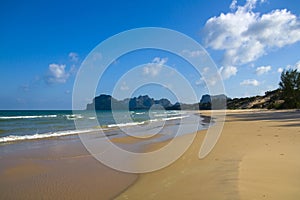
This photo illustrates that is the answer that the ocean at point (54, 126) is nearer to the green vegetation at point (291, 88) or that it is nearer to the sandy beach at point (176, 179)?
the sandy beach at point (176, 179)

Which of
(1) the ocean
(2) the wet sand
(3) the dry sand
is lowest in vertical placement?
(2) the wet sand

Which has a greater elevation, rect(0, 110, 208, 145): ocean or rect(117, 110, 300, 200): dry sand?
rect(0, 110, 208, 145): ocean

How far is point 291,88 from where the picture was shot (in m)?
54.0

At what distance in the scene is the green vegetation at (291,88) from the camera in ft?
174

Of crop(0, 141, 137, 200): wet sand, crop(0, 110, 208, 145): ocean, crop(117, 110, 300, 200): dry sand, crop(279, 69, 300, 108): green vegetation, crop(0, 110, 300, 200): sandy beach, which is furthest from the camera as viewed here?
crop(279, 69, 300, 108): green vegetation

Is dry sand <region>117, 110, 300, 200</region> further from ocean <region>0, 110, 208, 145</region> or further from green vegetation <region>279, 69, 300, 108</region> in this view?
green vegetation <region>279, 69, 300, 108</region>

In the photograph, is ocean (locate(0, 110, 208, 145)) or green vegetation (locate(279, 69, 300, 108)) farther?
green vegetation (locate(279, 69, 300, 108))

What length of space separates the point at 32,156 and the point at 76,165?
2.83m

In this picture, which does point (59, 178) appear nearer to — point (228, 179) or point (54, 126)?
point (228, 179)

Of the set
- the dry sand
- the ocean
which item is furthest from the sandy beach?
the ocean

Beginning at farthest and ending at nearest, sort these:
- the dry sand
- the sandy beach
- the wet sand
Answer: the wet sand < the sandy beach < the dry sand

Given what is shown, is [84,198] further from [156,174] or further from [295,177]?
[295,177]

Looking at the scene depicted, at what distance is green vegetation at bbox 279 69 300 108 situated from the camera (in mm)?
53175

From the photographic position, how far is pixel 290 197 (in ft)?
12.2
